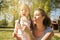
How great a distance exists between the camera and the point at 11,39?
5.02 feet

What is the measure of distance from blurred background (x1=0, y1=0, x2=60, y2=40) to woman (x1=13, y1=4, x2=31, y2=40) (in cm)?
7

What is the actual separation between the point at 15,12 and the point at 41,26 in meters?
0.28

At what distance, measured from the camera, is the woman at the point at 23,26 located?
1.41 meters

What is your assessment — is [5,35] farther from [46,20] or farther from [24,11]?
[46,20]

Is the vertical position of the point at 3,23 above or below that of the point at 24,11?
below

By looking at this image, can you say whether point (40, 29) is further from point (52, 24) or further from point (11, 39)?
point (11, 39)

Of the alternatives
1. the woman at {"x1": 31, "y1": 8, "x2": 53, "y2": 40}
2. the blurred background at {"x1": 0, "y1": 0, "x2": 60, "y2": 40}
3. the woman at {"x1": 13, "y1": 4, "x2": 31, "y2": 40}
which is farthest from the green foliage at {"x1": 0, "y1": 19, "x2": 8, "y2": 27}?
the woman at {"x1": 31, "y1": 8, "x2": 53, "y2": 40}

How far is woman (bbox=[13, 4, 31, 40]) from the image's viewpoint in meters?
1.41

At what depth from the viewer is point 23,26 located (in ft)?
4.66

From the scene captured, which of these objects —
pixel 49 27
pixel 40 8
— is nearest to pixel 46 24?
pixel 49 27

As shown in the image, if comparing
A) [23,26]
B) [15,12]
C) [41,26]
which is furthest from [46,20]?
[15,12]

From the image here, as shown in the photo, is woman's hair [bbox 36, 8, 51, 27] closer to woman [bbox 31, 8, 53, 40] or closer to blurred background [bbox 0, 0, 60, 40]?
woman [bbox 31, 8, 53, 40]

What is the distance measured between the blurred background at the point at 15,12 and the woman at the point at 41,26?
0.38 ft

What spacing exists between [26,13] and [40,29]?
173 mm
